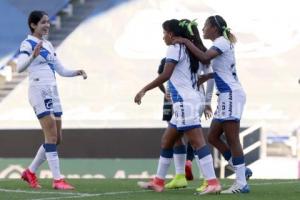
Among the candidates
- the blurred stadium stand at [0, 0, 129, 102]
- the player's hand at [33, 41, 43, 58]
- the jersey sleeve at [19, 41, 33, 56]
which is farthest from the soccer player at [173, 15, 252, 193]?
the blurred stadium stand at [0, 0, 129, 102]

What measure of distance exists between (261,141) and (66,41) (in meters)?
5.79

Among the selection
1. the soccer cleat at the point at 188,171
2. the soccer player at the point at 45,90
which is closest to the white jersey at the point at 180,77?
the soccer player at the point at 45,90

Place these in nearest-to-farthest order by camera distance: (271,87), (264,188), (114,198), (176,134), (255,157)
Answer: (114,198) < (176,134) < (264,188) < (255,157) < (271,87)

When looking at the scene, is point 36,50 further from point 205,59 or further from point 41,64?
point 205,59

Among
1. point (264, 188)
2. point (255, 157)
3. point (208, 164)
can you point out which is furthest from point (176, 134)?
point (255, 157)

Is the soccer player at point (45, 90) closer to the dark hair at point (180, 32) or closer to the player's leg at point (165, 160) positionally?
the player's leg at point (165, 160)

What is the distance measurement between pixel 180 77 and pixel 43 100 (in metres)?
1.48

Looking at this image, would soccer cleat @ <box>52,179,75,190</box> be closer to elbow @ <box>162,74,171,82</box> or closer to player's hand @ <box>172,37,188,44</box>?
elbow @ <box>162,74,171,82</box>

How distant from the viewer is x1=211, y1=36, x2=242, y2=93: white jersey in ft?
27.9

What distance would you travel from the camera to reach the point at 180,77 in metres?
8.32

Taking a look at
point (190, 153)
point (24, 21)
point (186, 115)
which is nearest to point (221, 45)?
point (186, 115)

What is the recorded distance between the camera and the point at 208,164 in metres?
8.25

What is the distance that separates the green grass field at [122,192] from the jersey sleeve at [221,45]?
4.38ft

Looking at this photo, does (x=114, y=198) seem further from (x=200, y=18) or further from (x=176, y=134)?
(x=200, y=18)
